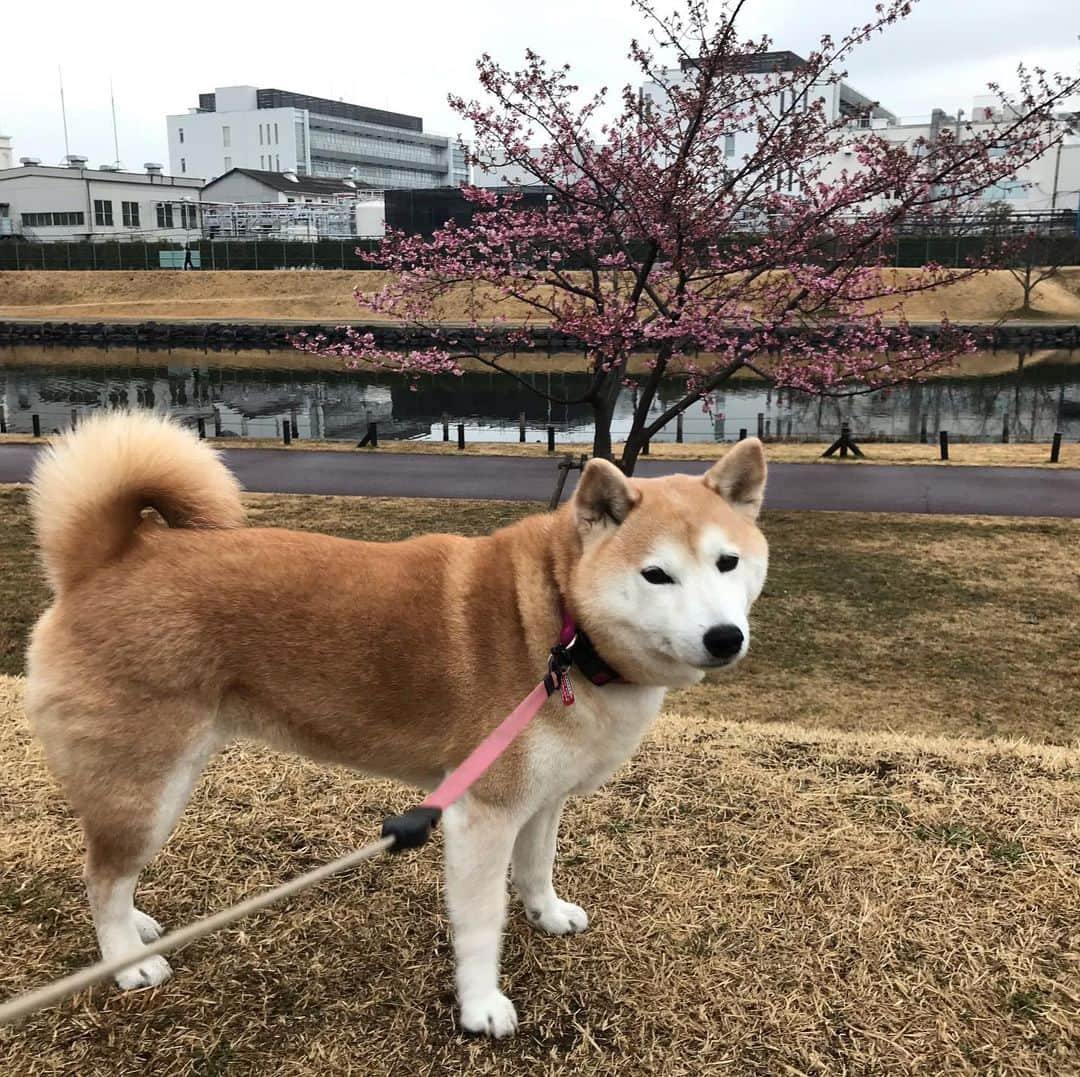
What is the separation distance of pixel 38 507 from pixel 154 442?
1.36 ft

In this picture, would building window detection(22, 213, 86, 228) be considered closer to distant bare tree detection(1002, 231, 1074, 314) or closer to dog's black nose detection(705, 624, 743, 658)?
distant bare tree detection(1002, 231, 1074, 314)

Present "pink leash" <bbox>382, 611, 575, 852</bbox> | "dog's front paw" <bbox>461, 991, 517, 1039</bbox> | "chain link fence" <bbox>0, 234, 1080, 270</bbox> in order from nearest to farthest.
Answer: "pink leash" <bbox>382, 611, 575, 852</bbox>, "dog's front paw" <bbox>461, 991, 517, 1039</bbox>, "chain link fence" <bbox>0, 234, 1080, 270</bbox>

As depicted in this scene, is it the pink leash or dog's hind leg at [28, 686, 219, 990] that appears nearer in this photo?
the pink leash

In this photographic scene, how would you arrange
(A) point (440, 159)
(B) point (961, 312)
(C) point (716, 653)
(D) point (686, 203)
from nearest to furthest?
(C) point (716, 653)
(D) point (686, 203)
(B) point (961, 312)
(A) point (440, 159)

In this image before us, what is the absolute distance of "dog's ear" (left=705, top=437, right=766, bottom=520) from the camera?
2709 millimetres

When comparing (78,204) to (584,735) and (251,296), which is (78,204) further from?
(584,735)

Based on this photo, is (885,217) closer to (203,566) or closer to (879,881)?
(879,881)

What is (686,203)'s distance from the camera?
949 cm

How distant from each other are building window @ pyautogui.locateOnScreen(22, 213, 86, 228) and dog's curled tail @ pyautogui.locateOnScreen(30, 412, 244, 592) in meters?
79.6

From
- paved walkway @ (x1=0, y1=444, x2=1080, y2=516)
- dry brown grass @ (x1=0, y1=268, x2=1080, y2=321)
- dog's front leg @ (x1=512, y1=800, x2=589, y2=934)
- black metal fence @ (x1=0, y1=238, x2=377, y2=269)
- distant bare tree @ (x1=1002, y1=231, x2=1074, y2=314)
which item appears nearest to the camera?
dog's front leg @ (x1=512, y1=800, x2=589, y2=934)

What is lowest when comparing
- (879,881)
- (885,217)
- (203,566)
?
(879,881)

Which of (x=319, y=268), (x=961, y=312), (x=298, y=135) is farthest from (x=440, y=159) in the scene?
(x=961, y=312)

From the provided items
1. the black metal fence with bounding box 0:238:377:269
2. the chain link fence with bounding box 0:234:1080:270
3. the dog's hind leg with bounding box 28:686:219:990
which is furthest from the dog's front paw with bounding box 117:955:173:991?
the black metal fence with bounding box 0:238:377:269

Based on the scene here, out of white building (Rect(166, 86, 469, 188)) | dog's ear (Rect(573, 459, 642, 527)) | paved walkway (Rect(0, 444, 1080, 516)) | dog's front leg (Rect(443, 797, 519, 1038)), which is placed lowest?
paved walkway (Rect(0, 444, 1080, 516))
